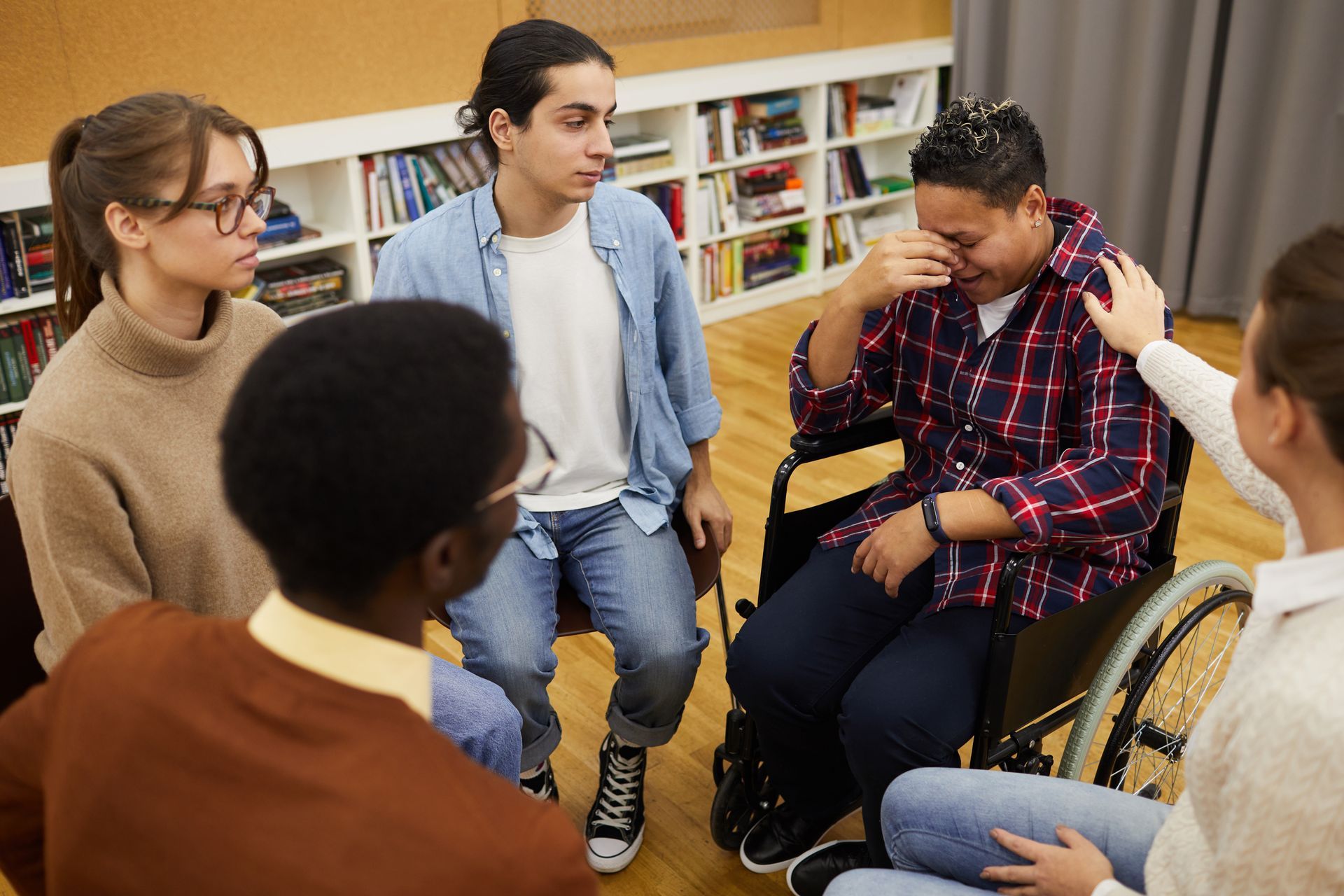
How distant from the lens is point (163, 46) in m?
3.38

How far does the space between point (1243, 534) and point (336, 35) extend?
3.09 metres

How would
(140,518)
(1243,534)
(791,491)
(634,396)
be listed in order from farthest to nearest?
(791,491)
(1243,534)
(634,396)
(140,518)

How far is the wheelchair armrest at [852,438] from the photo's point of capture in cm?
181

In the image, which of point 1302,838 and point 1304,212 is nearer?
point 1302,838

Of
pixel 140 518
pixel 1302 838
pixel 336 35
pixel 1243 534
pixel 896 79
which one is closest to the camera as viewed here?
pixel 1302 838

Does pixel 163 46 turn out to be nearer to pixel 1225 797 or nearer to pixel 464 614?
pixel 464 614

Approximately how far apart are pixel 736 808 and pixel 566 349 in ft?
2.70

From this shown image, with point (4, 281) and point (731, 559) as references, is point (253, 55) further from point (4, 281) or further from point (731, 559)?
point (731, 559)

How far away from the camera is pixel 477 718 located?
1496 mm

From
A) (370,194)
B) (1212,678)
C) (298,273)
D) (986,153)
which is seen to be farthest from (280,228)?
(1212,678)

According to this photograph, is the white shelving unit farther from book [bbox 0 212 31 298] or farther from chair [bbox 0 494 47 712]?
chair [bbox 0 494 47 712]

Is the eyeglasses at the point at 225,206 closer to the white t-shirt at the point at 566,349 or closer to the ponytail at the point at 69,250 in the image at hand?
the ponytail at the point at 69,250

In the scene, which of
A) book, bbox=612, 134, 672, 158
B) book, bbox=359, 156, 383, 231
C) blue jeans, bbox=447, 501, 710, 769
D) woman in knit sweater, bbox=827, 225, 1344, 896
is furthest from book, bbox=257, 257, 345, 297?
woman in knit sweater, bbox=827, 225, 1344, 896

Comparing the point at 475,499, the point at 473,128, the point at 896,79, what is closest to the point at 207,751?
the point at 475,499
